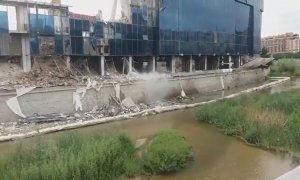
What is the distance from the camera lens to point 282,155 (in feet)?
45.4

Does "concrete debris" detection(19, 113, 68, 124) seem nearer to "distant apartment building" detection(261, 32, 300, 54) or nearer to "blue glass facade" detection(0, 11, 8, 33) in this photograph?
"blue glass facade" detection(0, 11, 8, 33)

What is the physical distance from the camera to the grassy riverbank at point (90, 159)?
31.1ft

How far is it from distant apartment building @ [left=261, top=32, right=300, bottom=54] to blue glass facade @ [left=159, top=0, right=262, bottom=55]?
174 feet

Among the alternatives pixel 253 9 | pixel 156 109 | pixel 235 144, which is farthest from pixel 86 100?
pixel 253 9

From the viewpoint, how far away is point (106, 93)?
83.0 ft

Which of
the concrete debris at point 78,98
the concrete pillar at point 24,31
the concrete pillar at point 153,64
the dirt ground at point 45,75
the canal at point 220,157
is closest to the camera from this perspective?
the canal at point 220,157

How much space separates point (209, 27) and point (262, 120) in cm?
2967

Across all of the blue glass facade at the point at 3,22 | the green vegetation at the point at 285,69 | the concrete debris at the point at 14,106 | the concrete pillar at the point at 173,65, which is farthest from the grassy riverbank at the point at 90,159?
the green vegetation at the point at 285,69

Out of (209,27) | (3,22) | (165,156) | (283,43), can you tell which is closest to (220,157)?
(165,156)

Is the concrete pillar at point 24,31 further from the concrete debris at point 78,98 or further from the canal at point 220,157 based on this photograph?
the canal at point 220,157

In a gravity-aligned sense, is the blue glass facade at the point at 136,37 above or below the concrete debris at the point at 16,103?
above

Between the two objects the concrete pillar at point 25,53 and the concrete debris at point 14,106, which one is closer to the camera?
the concrete debris at point 14,106

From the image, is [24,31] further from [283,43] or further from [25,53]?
[283,43]

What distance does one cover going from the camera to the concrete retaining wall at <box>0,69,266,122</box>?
69.7ft
